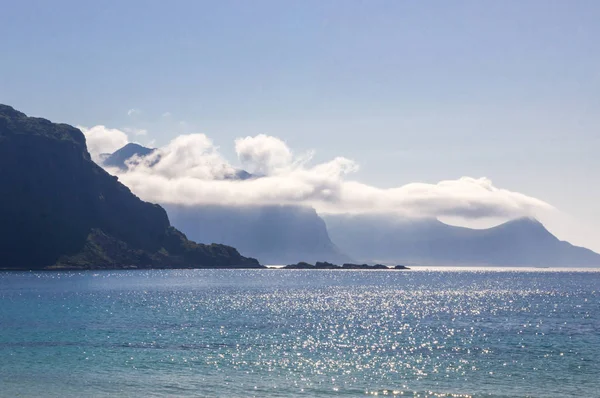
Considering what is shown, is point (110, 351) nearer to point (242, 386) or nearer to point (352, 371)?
point (242, 386)

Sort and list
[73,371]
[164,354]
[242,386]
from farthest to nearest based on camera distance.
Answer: [164,354], [73,371], [242,386]

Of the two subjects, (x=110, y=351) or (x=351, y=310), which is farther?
(x=351, y=310)

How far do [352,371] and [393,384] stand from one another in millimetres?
6839

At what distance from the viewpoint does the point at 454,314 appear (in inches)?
5241

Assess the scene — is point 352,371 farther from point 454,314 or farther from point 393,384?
point 454,314

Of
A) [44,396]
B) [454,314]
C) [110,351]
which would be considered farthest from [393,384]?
[454,314]

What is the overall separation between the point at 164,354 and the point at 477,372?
1404 inches

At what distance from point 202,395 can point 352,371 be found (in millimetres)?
17545

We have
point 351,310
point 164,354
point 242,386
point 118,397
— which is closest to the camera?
point 118,397

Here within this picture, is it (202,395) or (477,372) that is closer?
(202,395)

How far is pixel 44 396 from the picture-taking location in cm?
5406

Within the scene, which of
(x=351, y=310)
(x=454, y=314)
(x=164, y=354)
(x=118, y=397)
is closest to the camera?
(x=118, y=397)

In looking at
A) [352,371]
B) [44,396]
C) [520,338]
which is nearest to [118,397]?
[44,396]

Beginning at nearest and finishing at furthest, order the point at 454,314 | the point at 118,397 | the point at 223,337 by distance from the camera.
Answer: the point at 118,397
the point at 223,337
the point at 454,314
